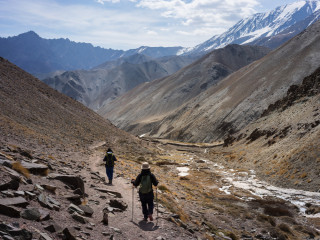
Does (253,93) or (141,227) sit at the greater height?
(253,93)

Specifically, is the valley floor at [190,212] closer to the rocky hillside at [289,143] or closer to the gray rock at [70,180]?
the gray rock at [70,180]

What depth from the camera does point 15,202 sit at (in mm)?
7898

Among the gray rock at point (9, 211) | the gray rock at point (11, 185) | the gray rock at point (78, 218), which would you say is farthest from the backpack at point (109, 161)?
the gray rock at point (9, 211)

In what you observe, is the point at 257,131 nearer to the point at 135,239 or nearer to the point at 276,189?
the point at 276,189

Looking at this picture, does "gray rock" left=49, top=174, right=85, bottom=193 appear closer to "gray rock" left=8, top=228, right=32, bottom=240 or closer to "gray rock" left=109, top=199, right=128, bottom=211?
"gray rock" left=109, top=199, right=128, bottom=211

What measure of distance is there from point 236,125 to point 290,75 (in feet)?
69.5

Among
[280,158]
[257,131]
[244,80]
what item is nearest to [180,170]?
[280,158]

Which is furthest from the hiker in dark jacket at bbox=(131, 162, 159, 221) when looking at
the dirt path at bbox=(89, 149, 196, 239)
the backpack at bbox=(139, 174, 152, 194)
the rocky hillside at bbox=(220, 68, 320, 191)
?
the rocky hillside at bbox=(220, 68, 320, 191)

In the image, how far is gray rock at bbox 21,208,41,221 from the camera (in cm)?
771

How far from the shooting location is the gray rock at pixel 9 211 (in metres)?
7.34

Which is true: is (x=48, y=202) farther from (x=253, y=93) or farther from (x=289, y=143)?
(x=253, y=93)

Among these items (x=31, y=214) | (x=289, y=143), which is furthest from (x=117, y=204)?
(x=289, y=143)

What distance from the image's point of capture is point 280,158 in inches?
1350

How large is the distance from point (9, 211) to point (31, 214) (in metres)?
0.60
